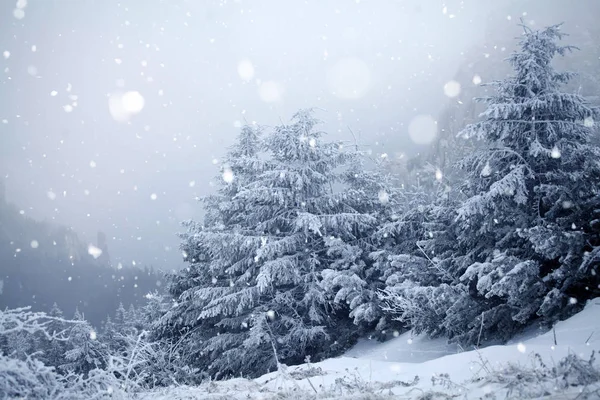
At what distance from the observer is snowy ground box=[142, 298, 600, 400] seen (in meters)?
3.15

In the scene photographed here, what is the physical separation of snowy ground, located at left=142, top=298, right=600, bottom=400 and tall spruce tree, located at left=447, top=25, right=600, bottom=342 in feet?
2.48

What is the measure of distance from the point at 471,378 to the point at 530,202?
6919 millimetres

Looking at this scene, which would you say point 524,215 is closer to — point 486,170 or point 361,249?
point 486,170

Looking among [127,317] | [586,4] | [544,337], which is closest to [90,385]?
[544,337]

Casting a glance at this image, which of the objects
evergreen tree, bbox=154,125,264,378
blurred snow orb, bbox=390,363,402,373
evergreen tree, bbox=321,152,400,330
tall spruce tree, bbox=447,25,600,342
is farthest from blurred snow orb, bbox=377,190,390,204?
blurred snow orb, bbox=390,363,402,373

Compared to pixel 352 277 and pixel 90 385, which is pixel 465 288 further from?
pixel 90 385

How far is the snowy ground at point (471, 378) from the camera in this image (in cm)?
315

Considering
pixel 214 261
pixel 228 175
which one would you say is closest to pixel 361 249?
pixel 214 261

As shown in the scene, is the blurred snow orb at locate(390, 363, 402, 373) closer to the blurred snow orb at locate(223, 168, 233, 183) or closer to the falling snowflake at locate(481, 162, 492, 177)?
the falling snowflake at locate(481, 162, 492, 177)

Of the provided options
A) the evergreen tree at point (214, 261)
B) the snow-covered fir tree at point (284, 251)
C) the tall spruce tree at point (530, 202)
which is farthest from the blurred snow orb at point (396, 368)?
the evergreen tree at point (214, 261)

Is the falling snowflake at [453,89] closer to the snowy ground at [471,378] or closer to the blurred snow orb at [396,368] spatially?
the snowy ground at [471,378]

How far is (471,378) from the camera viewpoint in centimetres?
392

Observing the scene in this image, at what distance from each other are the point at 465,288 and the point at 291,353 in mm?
6747

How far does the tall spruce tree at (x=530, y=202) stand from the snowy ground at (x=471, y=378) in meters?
0.75
